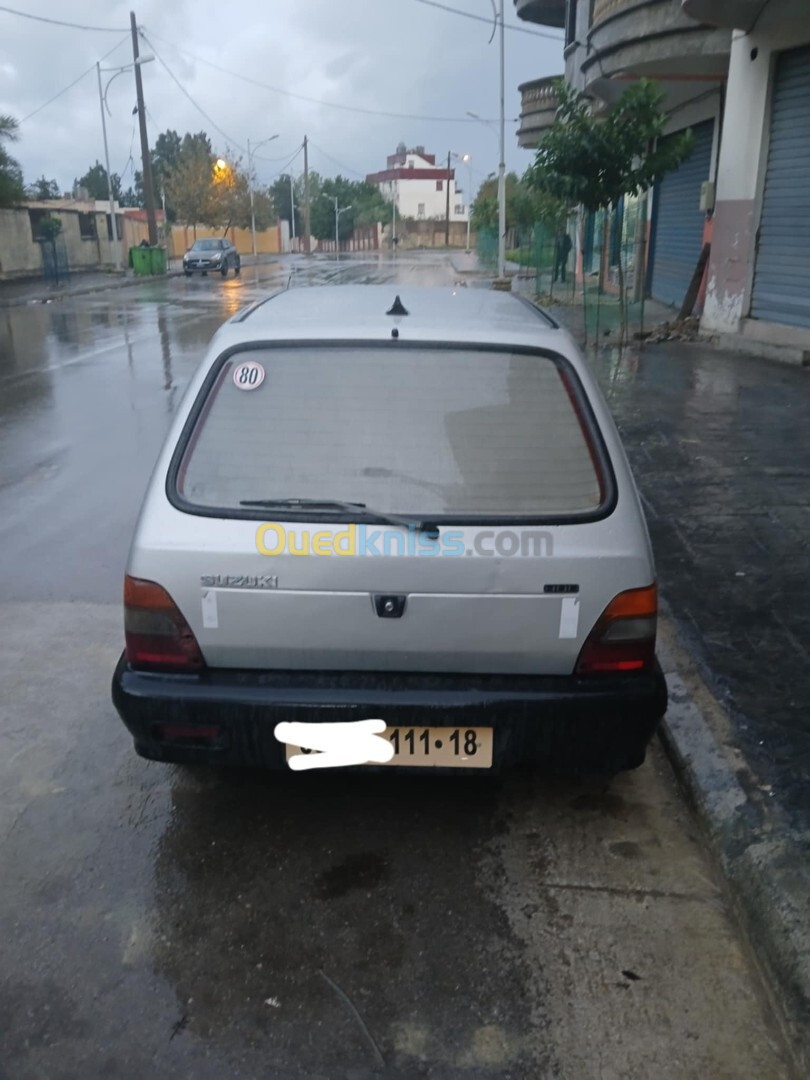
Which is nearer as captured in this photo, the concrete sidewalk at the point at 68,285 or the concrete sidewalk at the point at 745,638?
the concrete sidewalk at the point at 745,638

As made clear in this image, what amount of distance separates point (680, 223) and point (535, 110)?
1131 cm

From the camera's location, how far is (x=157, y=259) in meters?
41.3

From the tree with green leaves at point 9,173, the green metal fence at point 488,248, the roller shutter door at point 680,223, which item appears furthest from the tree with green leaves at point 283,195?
the roller shutter door at point 680,223

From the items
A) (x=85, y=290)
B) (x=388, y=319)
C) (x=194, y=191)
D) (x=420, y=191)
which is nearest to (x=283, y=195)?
(x=420, y=191)

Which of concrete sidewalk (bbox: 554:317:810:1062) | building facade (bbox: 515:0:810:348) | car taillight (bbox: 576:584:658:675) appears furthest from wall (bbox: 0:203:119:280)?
car taillight (bbox: 576:584:658:675)

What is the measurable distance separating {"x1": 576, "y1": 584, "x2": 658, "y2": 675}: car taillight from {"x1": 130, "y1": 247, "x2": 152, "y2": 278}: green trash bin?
4058 centimetres

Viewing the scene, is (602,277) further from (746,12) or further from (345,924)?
(345,924)

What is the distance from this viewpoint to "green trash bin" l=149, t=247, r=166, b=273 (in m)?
40.8

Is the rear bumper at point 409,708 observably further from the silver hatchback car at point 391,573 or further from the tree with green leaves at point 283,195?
the tree with green leaves at point 283,195

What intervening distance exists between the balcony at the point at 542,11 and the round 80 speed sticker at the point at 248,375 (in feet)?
102

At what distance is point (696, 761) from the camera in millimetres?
3553

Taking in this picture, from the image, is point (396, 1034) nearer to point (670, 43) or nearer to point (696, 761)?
point (696, 761)

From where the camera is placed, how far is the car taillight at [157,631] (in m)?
2.95

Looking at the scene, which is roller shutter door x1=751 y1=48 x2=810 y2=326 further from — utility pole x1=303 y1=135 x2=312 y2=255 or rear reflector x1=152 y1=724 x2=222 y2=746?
utility pole x1=303 y1=135 x2=312 y2=255
